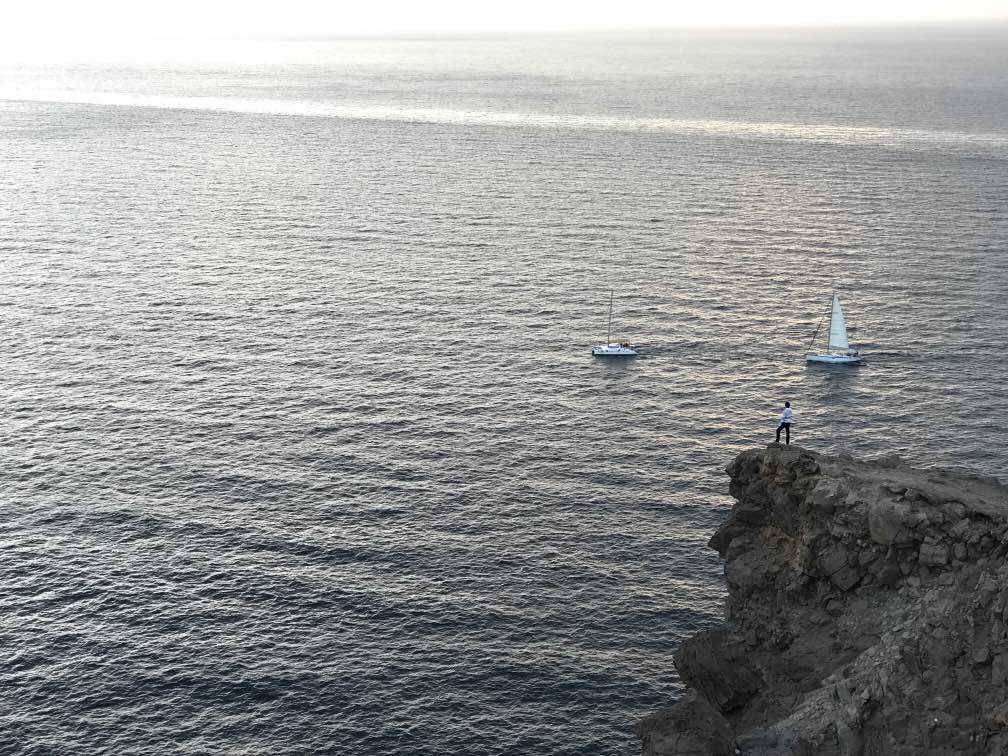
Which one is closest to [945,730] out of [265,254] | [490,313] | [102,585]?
[102,585]

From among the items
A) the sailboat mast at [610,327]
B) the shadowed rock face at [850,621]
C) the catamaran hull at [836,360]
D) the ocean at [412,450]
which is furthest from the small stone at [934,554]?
the sailboat mast at [610,327]

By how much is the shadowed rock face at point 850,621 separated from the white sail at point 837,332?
67.5m

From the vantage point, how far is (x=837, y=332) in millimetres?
140500

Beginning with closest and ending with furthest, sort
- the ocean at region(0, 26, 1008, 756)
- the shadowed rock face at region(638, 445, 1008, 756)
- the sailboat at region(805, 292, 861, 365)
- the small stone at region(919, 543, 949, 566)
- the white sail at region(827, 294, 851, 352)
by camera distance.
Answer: the shadowed rock face at region(638, 445, 1008, 756)
the small stone at region(919, 543, 949, 566)
the ocean at region(0, 26, 1008, 756)
the sailboat at region(805, 292, 861, 365)
the white sail at region(827, 294, 851, 352)

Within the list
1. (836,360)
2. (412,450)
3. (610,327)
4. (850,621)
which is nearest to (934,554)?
(850,621)

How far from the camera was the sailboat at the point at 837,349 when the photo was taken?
455 ft

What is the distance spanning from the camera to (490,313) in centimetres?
15662

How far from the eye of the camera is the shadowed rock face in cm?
5891

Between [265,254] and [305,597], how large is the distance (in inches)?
4004

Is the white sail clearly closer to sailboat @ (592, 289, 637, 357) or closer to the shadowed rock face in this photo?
sailboat @ (592, 289, 637, 357)

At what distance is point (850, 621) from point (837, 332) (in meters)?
77.5

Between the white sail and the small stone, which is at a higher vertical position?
the small stone

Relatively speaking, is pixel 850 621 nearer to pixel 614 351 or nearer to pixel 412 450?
pixel 412 450

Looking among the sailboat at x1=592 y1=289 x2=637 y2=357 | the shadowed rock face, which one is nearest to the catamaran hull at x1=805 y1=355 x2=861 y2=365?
the sailboat at x1=592 y1=289 x2=637 y2=357
